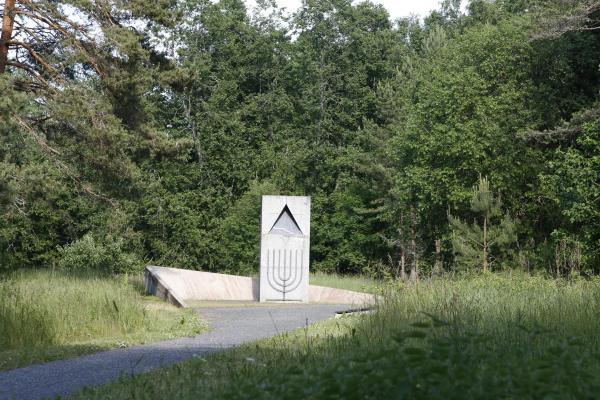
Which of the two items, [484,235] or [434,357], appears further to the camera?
[484,235]

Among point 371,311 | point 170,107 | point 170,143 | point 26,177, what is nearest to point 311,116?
point 170,107

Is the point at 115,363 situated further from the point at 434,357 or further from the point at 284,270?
the point at 284,270

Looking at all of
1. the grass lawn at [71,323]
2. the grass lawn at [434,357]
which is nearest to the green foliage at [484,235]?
the grass lawn at [71,323]

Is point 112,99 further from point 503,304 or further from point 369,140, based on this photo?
point 369,140

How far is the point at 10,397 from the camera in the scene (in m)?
7.03

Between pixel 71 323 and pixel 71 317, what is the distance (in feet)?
0.57

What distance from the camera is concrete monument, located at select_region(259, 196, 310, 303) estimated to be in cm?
2225

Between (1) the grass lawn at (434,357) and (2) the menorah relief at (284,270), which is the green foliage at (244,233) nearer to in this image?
(2) the menorah relief at (284,270)

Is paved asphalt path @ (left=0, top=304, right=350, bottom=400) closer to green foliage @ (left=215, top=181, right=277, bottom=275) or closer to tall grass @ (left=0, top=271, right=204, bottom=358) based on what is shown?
tall grass @ (left=0, top=271, right=204, bottom=358)

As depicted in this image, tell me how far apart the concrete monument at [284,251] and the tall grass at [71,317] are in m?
8.06

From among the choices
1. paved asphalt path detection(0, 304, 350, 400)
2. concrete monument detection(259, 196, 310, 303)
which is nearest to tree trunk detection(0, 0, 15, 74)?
concrete monument detection(259, 196, 310, 303)

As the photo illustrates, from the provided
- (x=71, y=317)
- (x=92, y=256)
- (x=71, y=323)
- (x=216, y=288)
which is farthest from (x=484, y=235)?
(x=71, y=323)

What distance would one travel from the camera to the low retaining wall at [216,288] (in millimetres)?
21875

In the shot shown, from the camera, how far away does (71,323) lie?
11.6 m
